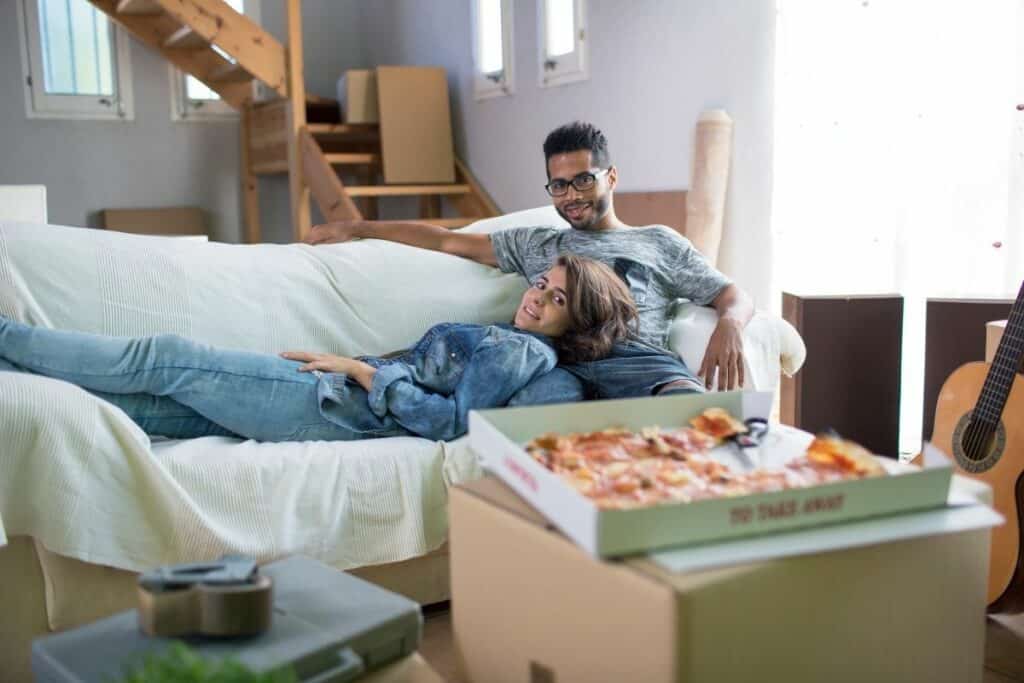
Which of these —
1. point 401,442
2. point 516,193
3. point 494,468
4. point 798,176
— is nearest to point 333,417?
point 401,442

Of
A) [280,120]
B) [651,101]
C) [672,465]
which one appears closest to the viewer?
[672,465]

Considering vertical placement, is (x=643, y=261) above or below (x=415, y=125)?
below

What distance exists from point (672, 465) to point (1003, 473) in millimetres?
1128

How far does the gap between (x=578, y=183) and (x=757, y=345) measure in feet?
1.87

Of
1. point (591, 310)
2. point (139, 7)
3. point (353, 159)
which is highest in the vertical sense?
point (139, 7)

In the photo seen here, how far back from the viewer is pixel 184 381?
1.97 metres

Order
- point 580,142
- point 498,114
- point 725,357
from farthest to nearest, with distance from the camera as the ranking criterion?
point 498,114
point 580,142
point 725,357

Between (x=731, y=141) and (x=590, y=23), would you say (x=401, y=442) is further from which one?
(x=590, y=23)

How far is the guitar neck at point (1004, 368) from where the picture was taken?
2.07 m

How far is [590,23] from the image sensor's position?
4.45m

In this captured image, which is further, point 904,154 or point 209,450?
point 904,154

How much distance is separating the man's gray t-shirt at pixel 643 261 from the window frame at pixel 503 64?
274cm

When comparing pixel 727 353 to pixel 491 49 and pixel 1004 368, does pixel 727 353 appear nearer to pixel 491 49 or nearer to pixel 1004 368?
pixel 1004 368

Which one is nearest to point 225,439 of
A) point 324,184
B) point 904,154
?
point 904,154
